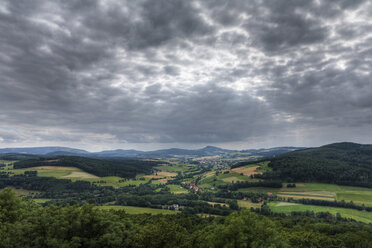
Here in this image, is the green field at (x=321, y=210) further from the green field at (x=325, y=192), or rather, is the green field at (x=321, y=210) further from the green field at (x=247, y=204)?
the green field at (x=325, y=192)

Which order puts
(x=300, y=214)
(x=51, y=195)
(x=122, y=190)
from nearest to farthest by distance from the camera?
(x=300, y=214), (x=51, y=195), (x=122, y=190)

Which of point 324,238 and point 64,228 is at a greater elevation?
point 64,228

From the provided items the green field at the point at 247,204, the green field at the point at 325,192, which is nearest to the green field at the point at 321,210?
the green field at the point at 247,204

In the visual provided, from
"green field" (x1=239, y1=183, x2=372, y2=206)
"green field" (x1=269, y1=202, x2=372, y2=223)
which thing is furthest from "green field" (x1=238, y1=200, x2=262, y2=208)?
"green field" (x1=239, y1=183, x2=372, y2=206)

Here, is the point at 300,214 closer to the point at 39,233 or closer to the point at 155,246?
the point at 155,246

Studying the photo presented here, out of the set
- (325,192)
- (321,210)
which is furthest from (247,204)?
(325,192)

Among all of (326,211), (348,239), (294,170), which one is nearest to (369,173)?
(294,170)

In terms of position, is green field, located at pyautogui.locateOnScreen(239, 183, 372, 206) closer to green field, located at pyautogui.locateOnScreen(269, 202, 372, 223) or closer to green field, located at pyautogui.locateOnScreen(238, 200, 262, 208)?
green field, located at pyautogui.locateOnScreen(269, 202, 372, 223)

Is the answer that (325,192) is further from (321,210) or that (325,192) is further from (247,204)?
(247,204)
